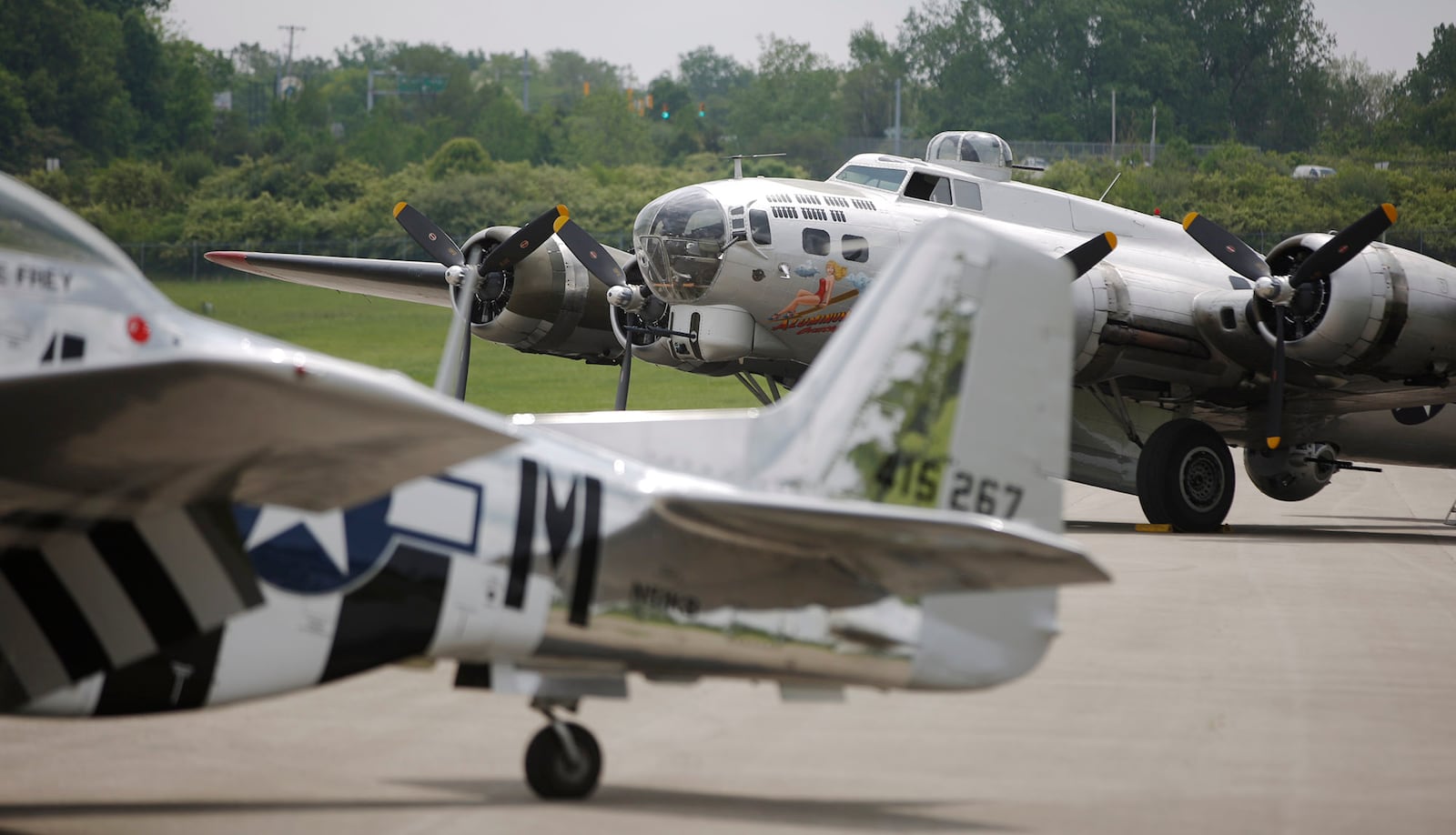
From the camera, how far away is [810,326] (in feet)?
67.1

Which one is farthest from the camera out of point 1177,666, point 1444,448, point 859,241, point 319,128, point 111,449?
point 319,128

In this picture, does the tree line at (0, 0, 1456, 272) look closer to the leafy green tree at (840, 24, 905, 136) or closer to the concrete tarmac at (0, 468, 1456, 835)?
the leafy green tree at (840, 24, 905, 136)

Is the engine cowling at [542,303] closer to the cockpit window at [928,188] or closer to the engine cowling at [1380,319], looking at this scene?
the cockpit window at [928,188]

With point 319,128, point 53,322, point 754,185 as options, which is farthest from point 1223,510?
point 319,128

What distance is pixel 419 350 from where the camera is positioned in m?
55.4

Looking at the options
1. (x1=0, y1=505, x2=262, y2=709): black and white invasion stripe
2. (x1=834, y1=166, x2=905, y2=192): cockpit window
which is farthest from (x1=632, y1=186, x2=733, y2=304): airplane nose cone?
(x1=0, y1=505, x2=262, y2=709): black and white invasion stripe

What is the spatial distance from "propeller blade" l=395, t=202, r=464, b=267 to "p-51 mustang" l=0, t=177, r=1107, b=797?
1651 cm

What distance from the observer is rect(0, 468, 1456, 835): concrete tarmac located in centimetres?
727

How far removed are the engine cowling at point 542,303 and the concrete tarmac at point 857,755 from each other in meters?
12.6

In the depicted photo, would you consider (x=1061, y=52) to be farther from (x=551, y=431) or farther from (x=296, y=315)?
(x=551, y=431)

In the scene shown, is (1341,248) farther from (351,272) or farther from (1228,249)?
(351,272)

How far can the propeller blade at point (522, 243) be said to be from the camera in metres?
22.4

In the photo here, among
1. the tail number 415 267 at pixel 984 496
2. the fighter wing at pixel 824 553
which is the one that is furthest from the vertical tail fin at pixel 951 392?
the fighter wing at pixel 824 553

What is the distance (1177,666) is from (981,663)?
494 cm
